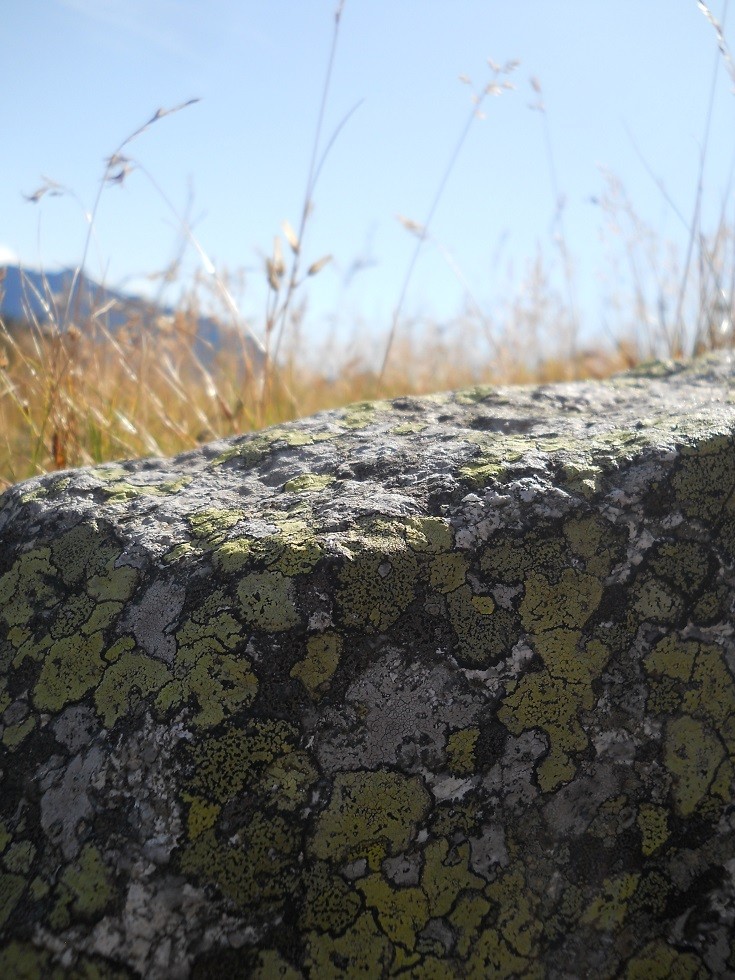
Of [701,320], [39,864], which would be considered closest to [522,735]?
[39,864]

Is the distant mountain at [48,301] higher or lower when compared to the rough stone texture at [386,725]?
higher

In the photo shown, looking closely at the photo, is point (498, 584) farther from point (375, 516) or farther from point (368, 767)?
point (368, 767)

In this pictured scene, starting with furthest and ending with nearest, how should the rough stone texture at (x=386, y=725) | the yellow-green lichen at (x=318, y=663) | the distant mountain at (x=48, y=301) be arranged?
the distant mountain at (x=48, y=301) < the yellow-green lichen at (x=318, y=663) < the rough stone texture at (x=386, y=725)

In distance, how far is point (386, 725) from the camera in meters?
1.15

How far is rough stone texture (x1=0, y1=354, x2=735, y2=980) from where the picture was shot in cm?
105

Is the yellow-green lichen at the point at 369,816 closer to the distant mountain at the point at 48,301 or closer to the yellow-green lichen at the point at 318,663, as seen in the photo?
the yellow-green lichen at the point at 318,663

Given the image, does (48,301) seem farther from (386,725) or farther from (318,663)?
(386,725)

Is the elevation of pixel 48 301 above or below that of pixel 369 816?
above

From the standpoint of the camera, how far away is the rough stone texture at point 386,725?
3.43 ft

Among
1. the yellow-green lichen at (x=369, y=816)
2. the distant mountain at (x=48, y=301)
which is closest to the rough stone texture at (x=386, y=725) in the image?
the yellow-green lichen at (x=369, y=816)

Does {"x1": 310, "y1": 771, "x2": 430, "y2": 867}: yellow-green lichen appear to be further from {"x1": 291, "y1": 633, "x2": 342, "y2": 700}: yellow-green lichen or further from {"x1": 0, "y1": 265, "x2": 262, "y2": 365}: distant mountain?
{"x1": 0, "y1": 265, "x2": 262, "y2": 365}: distant mountain

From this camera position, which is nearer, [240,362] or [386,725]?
[386,725]

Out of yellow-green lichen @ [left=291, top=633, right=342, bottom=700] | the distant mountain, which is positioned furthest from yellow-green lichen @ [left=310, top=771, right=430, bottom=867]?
the distant mountain

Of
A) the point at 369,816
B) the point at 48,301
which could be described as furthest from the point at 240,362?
the point at 369,816
